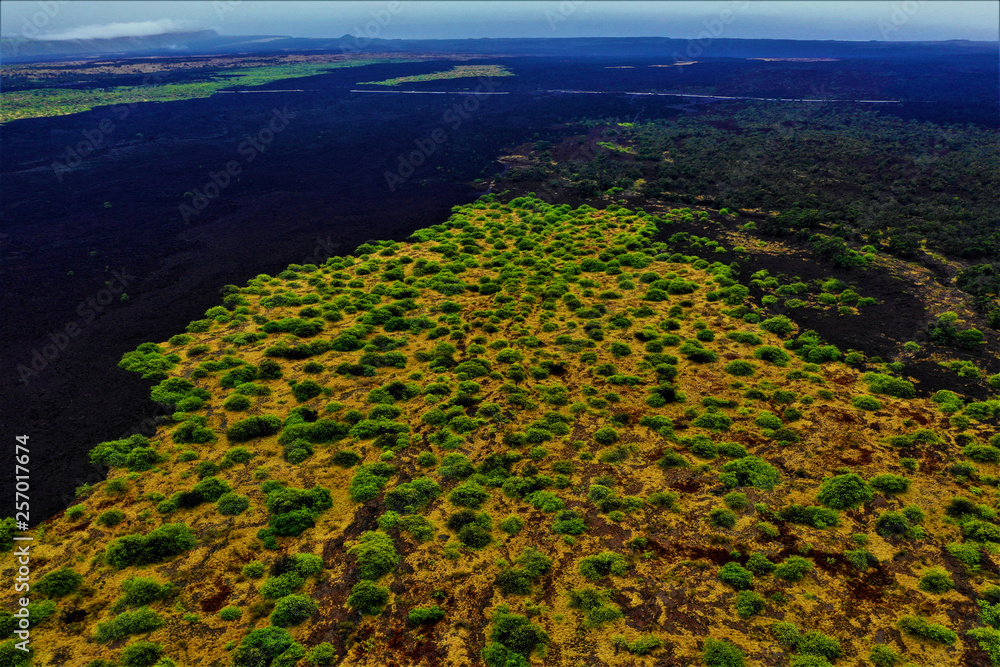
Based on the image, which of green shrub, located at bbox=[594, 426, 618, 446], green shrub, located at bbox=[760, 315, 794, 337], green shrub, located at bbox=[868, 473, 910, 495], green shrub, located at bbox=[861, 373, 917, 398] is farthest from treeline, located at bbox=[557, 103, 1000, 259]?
green shrub, located at bbox=[594, 426, 618, 446]

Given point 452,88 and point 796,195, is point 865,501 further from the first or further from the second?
point 452,88

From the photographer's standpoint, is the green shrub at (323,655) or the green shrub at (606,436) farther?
the green shrub at (606,436)

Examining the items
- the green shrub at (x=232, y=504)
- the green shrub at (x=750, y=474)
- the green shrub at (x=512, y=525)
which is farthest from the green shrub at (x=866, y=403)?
the green shrub at (x=232, y=504)

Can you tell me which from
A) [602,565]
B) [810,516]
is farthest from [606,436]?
[810,516]

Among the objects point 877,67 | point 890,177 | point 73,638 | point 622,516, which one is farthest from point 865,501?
point 877,67

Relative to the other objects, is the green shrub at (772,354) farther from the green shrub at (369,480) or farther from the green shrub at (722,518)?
the green shrub at (369,480)

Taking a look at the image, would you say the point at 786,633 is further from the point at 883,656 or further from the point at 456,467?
the point at 456,467

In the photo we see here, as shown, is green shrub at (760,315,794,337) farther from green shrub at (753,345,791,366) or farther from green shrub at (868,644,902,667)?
green shrub at (868,644,902,667)
